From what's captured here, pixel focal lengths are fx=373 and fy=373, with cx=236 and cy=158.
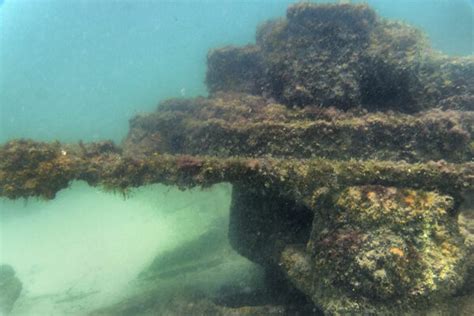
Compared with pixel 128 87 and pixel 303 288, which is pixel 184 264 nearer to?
pixel 303 288

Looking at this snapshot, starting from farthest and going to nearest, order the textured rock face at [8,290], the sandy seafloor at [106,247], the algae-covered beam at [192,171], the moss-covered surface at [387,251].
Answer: the textured rock face at [8,290] < the sandy seafloor at [106,247] < the algae-covered beam at [192,171] < the moss-covered surface at [387,251]

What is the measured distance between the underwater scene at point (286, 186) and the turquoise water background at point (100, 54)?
44.7 meters

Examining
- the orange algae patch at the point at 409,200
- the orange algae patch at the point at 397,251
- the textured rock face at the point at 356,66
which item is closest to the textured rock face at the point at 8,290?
the textured rock face at the point at 356,66

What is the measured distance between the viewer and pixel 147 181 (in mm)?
8766

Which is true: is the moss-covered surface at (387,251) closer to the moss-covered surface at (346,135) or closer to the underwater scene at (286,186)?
the underwater scene at (286,186)

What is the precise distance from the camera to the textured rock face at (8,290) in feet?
47.9

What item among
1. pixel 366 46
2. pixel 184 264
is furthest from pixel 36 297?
pixel 366 46

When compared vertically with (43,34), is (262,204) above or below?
below

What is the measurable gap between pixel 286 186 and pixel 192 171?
6.92ft

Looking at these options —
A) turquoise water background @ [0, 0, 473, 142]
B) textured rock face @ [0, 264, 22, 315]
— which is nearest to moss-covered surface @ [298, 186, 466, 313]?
textured rock face @ [0, 264, 22, 315]

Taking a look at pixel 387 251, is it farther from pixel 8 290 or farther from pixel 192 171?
pixel 8 290

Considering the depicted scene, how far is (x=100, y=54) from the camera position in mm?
134500

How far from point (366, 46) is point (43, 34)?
134 metres

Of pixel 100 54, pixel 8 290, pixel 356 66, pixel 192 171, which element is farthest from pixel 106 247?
pixel 100 54
